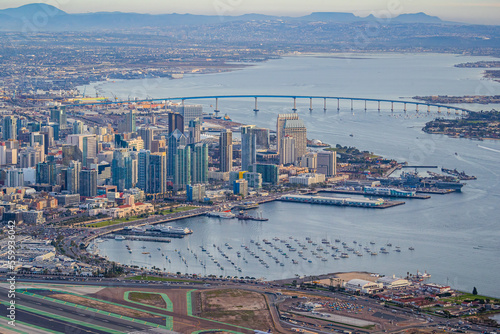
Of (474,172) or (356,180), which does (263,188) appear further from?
(474,172)

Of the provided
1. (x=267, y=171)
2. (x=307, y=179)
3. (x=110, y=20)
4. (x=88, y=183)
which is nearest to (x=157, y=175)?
(x=88, y=183)

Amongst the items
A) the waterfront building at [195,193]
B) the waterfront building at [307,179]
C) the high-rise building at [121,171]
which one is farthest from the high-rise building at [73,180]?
the waterfront building at [307,179]

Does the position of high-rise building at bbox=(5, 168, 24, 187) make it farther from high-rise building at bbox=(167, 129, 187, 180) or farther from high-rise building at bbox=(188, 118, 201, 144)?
high-rise building at bbox=(188, 118, 201, 144)

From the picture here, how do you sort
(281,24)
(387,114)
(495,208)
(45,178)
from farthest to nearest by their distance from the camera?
1. (281,24)
2. (387,114)
3. (45,178)
4. (495,208)

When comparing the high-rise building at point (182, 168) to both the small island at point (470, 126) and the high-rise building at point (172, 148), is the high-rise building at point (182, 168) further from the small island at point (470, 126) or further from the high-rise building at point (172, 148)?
the small island at point (470, 126)

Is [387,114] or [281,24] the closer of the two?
[387,114]

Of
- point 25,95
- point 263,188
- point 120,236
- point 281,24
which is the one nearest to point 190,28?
point 281,24
